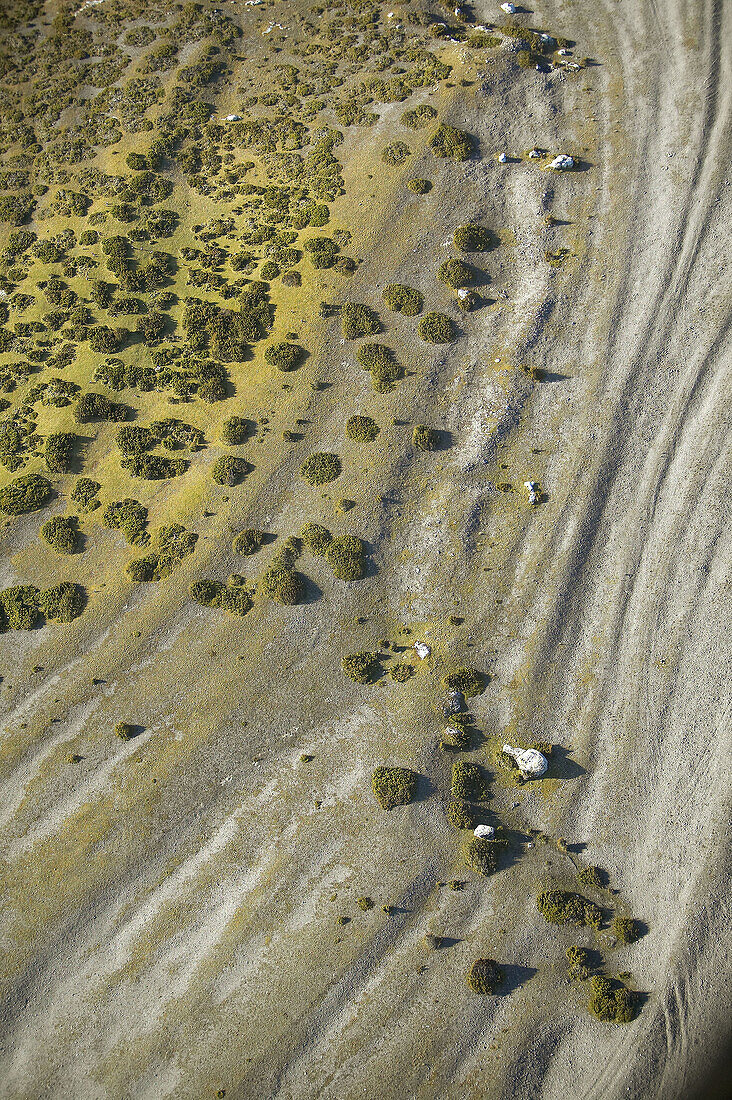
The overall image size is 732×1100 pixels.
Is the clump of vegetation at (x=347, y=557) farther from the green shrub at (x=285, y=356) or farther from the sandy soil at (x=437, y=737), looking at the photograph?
the green shrub at (x=285, y=356)

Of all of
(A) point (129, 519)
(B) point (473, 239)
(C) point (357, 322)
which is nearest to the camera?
(A) point (129, 519)

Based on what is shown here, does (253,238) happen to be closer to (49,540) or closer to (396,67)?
(396,67)

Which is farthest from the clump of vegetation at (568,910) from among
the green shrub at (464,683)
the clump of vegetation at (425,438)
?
the clump of vegetation at (425,438)

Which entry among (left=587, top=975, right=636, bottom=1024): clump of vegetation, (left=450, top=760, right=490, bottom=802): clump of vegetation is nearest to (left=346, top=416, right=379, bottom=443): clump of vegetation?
(left=450, top=760, right=490, bottom=802): clump of vegetation

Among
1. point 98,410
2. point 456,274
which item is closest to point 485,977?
point 98,410

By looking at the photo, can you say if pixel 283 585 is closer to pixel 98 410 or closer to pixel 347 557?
pixel 347 557

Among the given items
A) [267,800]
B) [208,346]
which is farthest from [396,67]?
[267,800]
